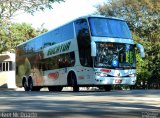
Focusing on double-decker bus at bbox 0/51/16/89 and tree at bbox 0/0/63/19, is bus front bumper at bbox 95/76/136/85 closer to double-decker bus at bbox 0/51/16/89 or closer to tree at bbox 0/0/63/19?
tree at bbox 0/0/63/19

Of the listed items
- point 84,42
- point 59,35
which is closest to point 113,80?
point 84,42

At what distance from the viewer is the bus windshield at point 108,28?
22.6 m

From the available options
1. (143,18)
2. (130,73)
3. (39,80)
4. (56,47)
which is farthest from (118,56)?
(143,18)

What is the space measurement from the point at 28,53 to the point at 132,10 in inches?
905

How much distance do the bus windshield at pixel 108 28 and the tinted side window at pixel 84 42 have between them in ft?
1.25

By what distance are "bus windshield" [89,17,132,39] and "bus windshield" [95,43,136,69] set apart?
1.77 feet

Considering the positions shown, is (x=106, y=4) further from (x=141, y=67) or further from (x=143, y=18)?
(x=141, y=67)

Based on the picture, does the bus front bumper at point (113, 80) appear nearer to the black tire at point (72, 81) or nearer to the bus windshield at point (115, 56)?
the bus windshield at point (115, 56)

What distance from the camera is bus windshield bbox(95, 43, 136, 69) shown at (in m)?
22.6

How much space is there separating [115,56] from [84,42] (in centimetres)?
177

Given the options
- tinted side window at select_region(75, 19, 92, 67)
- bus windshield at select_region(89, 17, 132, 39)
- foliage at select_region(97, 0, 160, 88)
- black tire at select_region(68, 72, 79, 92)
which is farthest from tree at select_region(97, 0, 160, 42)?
tinted side window at select_region(75, 19, 92, 67)

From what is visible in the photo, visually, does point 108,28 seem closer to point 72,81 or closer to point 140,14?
point 72,81

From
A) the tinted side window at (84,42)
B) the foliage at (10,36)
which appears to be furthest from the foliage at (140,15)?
the tinted side window at (84,42)

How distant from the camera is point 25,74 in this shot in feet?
108
